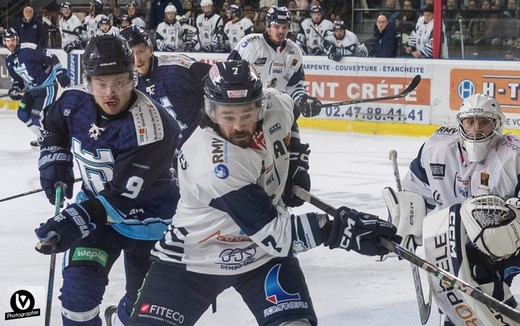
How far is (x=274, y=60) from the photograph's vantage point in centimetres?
685

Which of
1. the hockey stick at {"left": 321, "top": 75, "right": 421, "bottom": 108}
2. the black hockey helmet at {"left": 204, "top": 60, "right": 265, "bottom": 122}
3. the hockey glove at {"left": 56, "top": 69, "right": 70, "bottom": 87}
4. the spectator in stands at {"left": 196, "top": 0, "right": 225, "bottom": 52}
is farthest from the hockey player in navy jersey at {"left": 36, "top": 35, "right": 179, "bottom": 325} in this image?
the spectator in stands at {"left": 196, "top": 0, "right": 225, "bottom": 52}

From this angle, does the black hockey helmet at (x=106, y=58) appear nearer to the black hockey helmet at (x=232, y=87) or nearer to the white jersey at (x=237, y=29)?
the black hockey helmet at (x=232, y=87)

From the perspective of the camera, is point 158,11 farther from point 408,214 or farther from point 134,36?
point 408,214

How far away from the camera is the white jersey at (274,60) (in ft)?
22.3

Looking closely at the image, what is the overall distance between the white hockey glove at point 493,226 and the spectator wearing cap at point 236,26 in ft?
27.8

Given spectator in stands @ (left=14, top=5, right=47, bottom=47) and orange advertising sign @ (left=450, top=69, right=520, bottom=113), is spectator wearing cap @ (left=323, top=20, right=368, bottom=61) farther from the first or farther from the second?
spectator in stands @ (left=14, top=5, right=47, bottom=47)

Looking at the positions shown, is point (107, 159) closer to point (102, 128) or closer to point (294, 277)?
point (102, 128)

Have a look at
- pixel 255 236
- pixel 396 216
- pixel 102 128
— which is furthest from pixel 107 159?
pixel 396 216

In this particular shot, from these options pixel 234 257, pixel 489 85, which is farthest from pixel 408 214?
pixel 489 85

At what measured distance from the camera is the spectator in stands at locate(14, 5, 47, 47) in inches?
488

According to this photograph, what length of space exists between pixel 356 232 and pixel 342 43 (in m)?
8.02

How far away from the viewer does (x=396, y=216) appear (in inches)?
133

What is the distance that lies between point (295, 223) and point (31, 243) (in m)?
2.84

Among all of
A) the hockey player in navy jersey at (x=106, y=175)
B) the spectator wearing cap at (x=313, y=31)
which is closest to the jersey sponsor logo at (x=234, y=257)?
the hockey player in navy jersey at (x=106, y=175)
